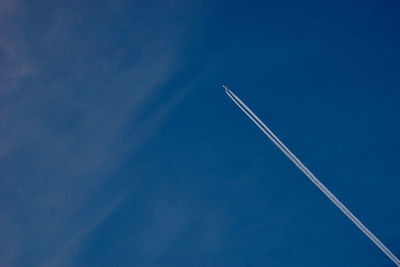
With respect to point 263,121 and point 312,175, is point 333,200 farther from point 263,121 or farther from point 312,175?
point 263,121

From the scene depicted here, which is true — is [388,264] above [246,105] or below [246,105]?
below

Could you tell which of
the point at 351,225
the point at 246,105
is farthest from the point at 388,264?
the point at 246,105

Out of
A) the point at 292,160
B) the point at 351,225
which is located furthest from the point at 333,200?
the point at 292,160

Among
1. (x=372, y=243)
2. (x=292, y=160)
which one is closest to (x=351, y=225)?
(x=372, y=243)

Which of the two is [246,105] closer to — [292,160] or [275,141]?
[275,141]

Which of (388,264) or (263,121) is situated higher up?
(263,121)

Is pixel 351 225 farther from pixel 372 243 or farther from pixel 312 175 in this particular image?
pixel 312 175

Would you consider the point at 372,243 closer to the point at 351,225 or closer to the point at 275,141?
the point at 351,225

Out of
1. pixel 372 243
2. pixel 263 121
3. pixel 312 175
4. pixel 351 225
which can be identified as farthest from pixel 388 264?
pixel 263 121
